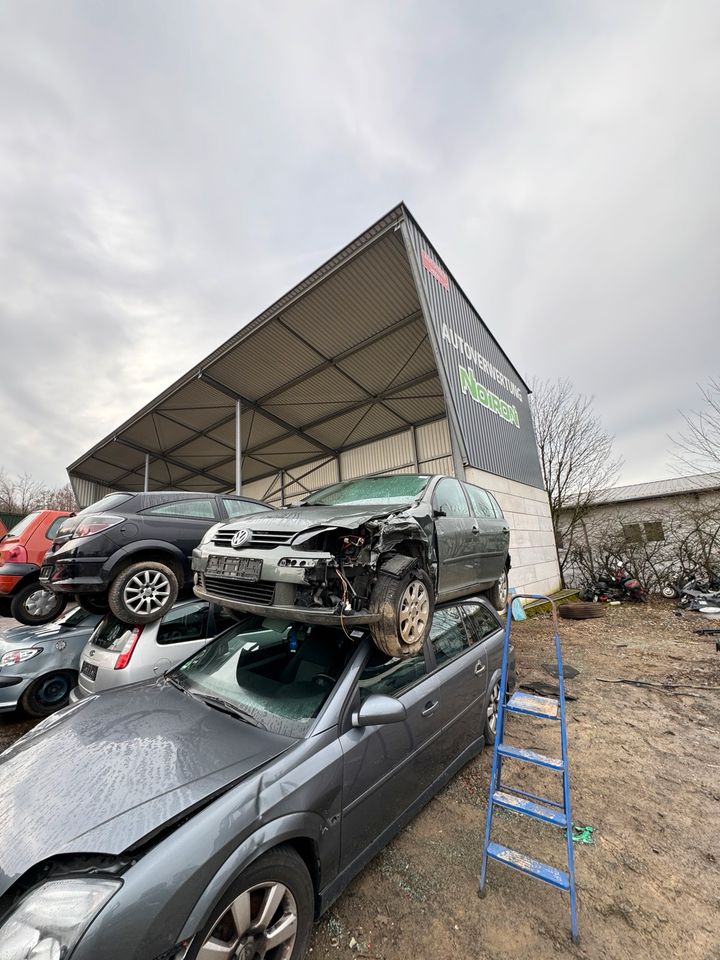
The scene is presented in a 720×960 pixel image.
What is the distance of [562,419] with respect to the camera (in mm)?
16984

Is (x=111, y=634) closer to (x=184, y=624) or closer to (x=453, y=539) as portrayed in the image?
(x=184, y=624)

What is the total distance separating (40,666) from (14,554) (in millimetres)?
2298

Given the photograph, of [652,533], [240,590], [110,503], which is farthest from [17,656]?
[652,533]

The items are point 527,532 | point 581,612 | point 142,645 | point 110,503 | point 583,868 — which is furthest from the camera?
point 527,532

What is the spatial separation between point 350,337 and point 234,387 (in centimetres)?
392

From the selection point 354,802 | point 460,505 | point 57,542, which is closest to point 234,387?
point 57,542

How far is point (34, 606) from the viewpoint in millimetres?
5219

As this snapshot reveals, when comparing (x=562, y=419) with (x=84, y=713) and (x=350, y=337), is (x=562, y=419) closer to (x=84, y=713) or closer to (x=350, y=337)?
(x=350, y=337)

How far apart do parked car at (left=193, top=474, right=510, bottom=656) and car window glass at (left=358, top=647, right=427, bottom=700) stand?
0.09m

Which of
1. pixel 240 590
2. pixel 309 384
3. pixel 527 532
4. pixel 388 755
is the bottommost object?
pixel 388 755

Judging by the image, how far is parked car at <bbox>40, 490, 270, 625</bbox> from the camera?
3309 millimetres

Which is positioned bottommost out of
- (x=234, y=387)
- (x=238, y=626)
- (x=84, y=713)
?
(x=84, y=713)

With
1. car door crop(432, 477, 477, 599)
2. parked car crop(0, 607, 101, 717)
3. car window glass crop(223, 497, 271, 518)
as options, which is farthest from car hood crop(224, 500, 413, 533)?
parked car crop(0, 607, 101, 717)

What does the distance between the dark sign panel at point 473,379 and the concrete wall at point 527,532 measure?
30 centimetres
